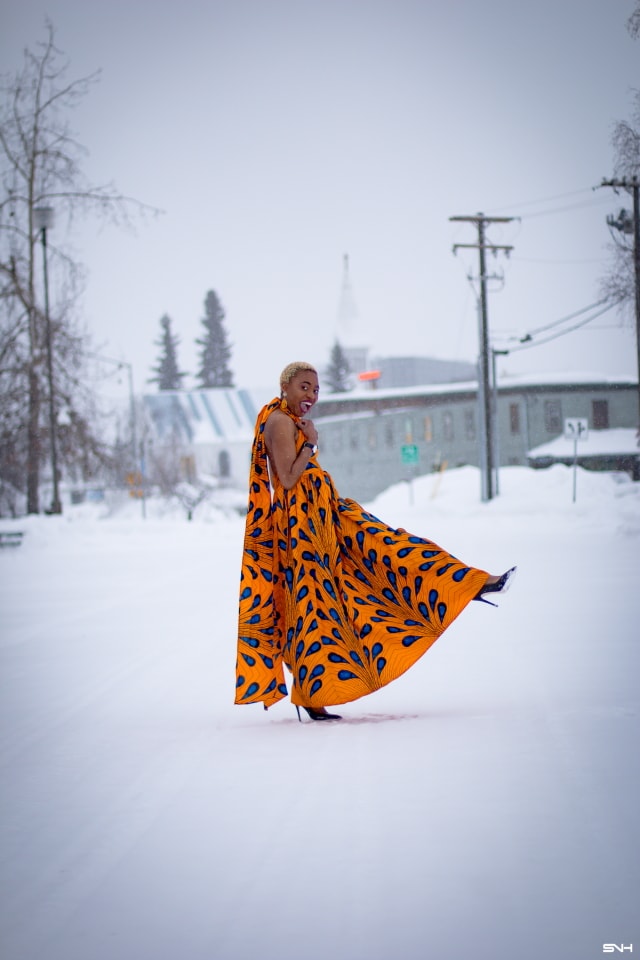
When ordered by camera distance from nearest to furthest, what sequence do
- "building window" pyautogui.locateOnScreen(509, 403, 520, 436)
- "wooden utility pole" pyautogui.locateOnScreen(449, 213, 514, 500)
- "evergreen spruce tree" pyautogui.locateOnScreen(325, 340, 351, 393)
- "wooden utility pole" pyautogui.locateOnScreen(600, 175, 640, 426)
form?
"wooden utility pole" pyautogui.locateOnScreen(600, 175, 640, 426)
"wooden utility pole" pyautogui.locateOnScreen(449, 213, 514, 500)
"building window" pyautogui.locateOnScreen(509, 403, 520, 436)
"evergreen spruce tree" pyautogui.locateOnScreen(325, 340, 351, 393)

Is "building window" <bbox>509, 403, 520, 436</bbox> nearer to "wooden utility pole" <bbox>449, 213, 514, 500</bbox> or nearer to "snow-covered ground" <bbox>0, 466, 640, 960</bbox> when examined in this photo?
"wooden utility pole" <bbox>449, 213, 514, 500</bbox>

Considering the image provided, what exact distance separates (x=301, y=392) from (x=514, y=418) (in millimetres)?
41941

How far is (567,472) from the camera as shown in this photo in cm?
2845

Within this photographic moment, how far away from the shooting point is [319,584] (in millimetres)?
4551

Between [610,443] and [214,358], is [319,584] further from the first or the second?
[214,358]

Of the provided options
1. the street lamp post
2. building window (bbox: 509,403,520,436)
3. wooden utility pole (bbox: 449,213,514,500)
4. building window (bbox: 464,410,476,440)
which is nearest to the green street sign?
wooden utility pole (bbox: 449,213,514,500)

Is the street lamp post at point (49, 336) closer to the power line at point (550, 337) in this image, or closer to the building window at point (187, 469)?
the power line at point (550, 337)

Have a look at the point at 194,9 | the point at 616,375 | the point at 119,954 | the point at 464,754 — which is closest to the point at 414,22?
the point at 194,9

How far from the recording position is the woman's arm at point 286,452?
4.53m

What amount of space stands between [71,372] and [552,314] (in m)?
13.5

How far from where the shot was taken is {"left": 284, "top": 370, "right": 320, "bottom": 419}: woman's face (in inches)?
183

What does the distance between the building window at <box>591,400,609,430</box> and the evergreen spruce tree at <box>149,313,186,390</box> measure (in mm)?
50677

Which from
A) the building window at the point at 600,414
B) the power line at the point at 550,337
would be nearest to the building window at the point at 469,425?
the building window at the point at 600,414

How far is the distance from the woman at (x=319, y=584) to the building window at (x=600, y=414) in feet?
116
